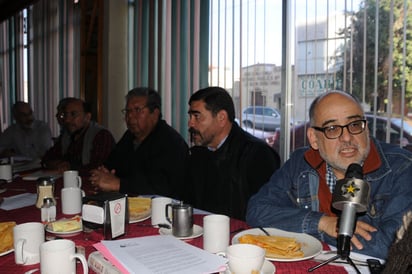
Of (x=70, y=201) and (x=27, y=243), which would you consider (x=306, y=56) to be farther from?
(x=27, y=243)

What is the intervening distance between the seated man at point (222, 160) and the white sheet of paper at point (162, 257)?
1038mm

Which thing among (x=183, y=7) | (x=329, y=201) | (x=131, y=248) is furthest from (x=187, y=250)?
(x=183, y=7)

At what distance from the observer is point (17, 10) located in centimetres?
653

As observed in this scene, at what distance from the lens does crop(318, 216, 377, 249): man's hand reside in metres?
1.29

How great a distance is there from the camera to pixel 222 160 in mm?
2357

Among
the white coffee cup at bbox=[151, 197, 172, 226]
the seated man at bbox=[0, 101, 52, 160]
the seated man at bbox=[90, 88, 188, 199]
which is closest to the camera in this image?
the white coffee cup at bbox=[151, 197, 172, 226]

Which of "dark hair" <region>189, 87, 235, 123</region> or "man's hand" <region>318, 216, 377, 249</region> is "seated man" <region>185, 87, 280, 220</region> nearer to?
"dark hair" <region>189, 87, 235, 123</region>

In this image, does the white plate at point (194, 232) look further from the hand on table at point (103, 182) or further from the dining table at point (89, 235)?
the hand on table at point (103, 182)

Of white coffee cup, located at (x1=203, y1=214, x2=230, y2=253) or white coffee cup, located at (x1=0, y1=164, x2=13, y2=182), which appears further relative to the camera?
white coffee cup, located at (x1=0, y1=164, x2=13, y2=182)

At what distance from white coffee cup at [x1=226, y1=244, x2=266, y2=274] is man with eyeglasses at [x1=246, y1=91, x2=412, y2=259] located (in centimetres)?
47

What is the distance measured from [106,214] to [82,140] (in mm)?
2234

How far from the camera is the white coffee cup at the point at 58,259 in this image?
1022 mm

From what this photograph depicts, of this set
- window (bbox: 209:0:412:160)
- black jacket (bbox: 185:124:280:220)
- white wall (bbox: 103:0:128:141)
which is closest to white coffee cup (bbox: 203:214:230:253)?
black jacket (bbox: 185:124:280:220)

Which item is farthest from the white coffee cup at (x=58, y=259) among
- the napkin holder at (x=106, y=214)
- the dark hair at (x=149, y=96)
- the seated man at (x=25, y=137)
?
the seated man at (x=25, y=137)
